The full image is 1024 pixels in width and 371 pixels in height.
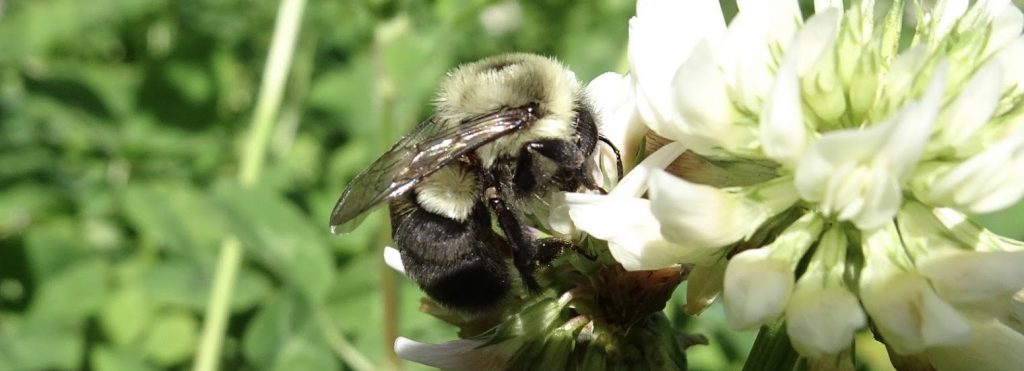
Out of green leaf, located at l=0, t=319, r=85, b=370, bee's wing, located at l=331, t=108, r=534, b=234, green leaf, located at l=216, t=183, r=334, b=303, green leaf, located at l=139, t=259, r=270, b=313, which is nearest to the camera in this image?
bee's wing, located at l=331, t=108, r=534, b=234

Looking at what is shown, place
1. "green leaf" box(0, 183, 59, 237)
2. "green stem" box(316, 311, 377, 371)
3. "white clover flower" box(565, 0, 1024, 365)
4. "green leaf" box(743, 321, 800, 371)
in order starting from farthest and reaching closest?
"green leaf" box(0, 183, 59, 237), "green stem" box(316, 311, 377, 371), "green leaf" box(743, 321, 800, 371), "white clover flower" box(565, 0, 1024, 365)

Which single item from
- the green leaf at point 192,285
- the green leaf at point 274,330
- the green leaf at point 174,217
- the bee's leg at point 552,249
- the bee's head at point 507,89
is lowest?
the green leaf at point 274,330

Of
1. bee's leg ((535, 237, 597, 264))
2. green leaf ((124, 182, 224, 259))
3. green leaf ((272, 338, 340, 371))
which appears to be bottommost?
green leaf ((272, 338, 340, 371))

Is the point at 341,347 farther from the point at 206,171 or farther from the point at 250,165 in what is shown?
the point at 206,171

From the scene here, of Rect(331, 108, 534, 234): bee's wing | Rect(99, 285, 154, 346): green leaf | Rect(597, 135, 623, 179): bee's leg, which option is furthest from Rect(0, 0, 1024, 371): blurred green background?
Rect(331, 108, 534, 234): bee's wing

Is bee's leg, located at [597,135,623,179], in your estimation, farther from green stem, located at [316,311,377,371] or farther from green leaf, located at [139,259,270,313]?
green leaf, located at [139,259,270,313]

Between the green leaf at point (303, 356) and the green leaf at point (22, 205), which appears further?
the green leaf at point (22, 205)

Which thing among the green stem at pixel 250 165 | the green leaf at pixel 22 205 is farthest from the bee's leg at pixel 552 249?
the green leaf at pixel 22 205

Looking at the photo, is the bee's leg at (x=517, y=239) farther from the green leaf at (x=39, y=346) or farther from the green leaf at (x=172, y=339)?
the green leaf at (x=172, y=339)
